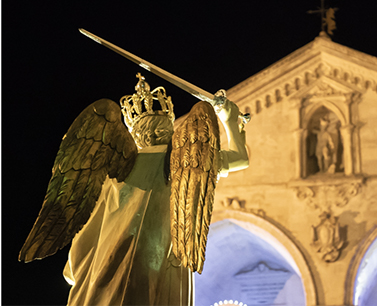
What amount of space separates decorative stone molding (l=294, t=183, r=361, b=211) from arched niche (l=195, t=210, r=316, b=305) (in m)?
0.78

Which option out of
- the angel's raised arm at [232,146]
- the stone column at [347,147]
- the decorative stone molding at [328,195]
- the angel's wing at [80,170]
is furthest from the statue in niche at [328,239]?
the angel's wing at [80,170]

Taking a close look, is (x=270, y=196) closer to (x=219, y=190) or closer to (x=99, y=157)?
(x=219, y=190)

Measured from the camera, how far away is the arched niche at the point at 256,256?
12516 mm

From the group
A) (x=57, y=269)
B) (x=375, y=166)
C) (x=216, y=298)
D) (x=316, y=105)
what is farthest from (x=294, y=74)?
(x=57, y=269)

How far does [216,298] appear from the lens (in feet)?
47.4

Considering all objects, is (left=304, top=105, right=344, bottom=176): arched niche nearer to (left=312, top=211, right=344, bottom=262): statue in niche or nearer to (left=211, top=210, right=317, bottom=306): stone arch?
(left=312, top=211, right=344, bottom=262): statue in niche

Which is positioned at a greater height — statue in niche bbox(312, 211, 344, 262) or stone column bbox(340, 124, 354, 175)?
stone column bbox(340, 124, 354, 175)

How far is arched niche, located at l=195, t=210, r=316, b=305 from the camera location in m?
12.5

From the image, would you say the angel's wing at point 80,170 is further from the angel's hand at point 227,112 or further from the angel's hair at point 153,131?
the angel's hand at point 227,112

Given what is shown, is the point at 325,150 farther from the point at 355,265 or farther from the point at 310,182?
the point at 355,265

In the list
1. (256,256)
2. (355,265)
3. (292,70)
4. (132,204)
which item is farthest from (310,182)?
(132,204)

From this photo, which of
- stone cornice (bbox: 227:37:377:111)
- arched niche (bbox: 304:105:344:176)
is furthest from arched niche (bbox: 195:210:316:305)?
stone cornice (bbox: 227:37:377:111)

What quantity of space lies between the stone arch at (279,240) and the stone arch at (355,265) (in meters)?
0.56

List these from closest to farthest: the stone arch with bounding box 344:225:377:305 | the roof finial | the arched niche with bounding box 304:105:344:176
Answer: the stone arch with bounding box 344:225:377:305
the arched niche with bounding box 304:105:344:176
the roof finial
